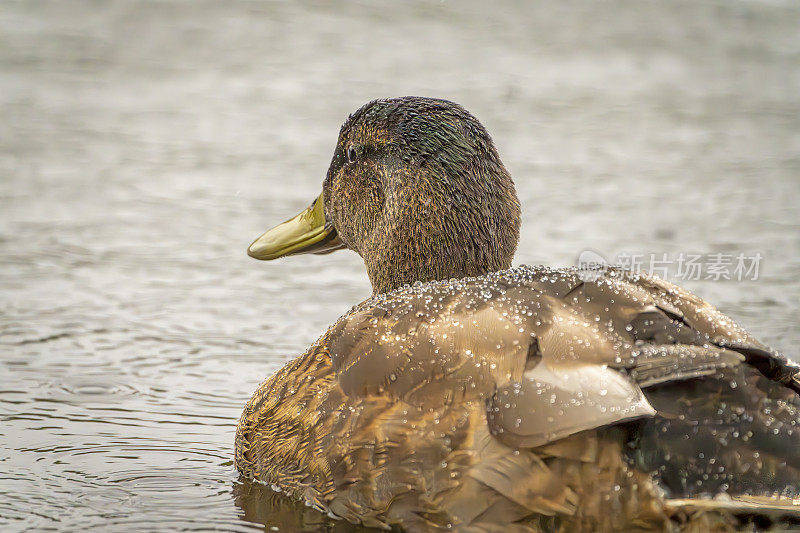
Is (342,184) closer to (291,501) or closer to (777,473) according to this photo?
(291,501)

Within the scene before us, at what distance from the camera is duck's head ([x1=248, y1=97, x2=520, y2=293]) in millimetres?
4891

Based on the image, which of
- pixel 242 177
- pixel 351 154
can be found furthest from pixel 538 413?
pixel 242 177

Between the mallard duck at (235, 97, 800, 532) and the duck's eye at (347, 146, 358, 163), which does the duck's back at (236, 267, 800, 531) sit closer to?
the mallard duck at (235, 97, 800, 532)

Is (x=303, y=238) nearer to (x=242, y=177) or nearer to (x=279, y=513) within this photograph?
(x=279, y=513)

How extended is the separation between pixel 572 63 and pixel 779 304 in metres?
5.92

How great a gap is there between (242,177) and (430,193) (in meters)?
4.52

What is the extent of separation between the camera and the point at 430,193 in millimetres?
4906

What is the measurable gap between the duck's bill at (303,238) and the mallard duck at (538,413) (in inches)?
52.5

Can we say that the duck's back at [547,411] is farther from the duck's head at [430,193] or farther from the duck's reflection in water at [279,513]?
the duck's head at [430,193]

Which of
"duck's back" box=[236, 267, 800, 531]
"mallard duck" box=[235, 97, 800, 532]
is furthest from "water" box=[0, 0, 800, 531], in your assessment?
"duck's back" box=[236, 267, 800, 531]

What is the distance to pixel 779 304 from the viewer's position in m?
6.95

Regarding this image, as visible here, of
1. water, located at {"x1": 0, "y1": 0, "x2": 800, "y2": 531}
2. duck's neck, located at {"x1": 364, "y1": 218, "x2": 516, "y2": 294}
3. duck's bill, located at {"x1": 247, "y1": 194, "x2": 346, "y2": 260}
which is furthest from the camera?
duck's bill, located at {"x1": 247, "y1": 194, "x2": 346, "y2": 260}

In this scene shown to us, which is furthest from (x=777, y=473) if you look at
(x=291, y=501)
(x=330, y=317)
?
(x=330, y=317)

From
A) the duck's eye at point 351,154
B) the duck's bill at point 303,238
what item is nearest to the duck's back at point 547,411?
the duck's eye at point 351,154
